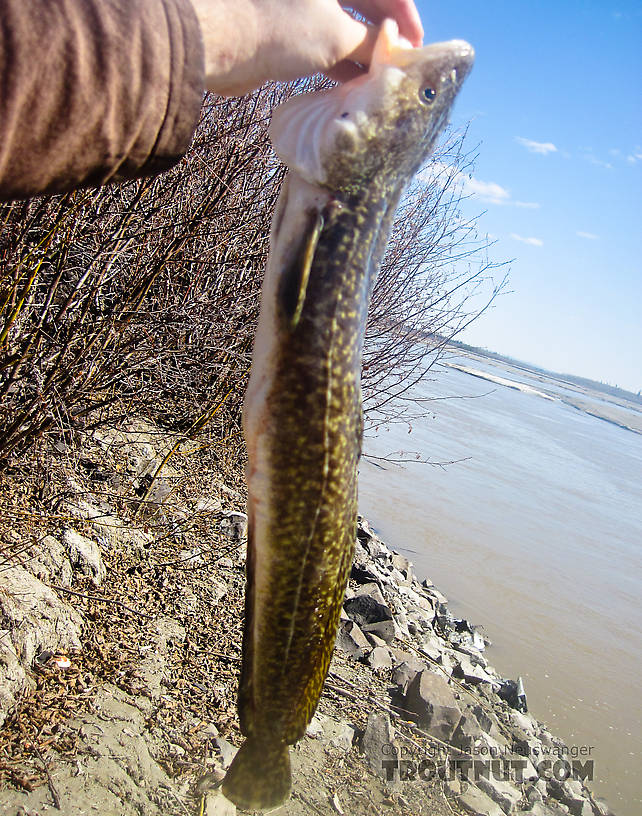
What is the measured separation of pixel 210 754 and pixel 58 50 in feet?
14.8

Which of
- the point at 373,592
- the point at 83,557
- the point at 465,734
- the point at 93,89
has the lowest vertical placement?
the point at 465,734

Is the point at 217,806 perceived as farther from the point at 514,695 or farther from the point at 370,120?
the point at 514,695

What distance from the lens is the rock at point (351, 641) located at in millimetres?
6749

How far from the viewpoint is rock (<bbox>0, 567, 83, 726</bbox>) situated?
4.23 m

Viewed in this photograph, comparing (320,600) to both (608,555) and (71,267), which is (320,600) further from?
(608,555)

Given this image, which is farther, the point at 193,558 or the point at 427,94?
the point at 193,558

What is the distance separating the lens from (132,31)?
1.52 meters

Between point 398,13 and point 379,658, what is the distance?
6051mm

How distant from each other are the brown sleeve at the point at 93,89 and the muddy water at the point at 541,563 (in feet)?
25.2

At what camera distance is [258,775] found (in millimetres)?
2102

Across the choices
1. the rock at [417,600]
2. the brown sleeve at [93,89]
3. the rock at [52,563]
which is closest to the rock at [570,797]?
the rock at [417,600]

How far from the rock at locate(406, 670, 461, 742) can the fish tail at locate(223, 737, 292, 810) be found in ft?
14.3

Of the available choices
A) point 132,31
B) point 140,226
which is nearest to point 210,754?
point 140,226

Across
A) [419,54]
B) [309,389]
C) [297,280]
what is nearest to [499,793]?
[309,389]
